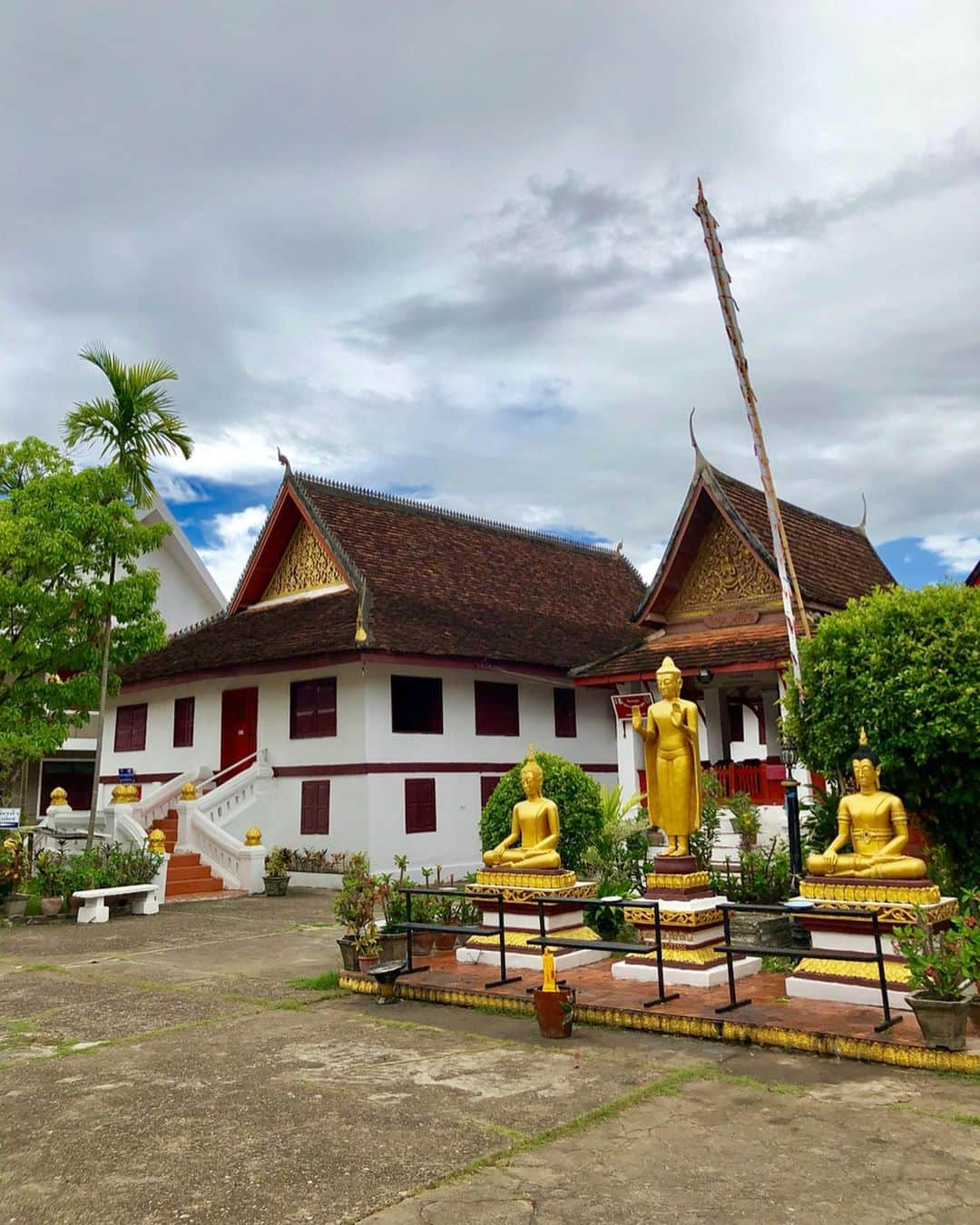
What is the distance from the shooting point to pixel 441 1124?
5.62m


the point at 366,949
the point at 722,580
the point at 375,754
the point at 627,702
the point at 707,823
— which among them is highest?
the point at 722,580

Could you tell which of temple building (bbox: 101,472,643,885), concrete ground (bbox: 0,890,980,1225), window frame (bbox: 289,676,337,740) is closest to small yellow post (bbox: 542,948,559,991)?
concrete ground (bbox: 0,890,980,1225)

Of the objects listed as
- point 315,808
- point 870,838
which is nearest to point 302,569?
point 315,808

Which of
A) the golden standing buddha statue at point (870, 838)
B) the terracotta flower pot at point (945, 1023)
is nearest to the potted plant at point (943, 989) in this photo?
the terracotta flower pot at point (945, 1023)

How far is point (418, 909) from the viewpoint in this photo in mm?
10828

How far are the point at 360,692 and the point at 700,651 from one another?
264 inches

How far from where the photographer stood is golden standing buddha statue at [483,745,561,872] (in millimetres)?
10141

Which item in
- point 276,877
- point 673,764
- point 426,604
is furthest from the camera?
point 426,604

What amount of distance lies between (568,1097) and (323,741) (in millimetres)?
15077

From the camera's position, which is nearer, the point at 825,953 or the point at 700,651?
the point at 825,953

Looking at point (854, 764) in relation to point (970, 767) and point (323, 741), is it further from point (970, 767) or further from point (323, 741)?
point (323, 741)

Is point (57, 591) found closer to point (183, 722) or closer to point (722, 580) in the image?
point (183, 722)

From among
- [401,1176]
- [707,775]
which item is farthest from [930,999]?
[707,775]

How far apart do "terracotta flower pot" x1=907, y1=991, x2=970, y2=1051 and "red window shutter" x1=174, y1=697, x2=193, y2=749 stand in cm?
1970
